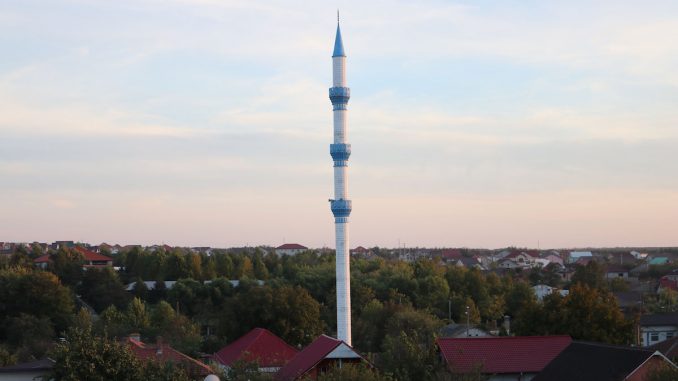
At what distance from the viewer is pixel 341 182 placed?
51594 mm

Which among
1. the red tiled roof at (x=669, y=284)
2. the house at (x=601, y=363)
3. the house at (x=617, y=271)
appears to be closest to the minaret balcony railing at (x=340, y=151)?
the house at (x=601, y=363)

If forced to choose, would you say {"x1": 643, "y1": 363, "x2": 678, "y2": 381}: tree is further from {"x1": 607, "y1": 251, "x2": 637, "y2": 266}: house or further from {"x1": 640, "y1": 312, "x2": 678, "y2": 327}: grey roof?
{"x1": 607, "y1": 251, "x2": 637, "y2": 266}: house

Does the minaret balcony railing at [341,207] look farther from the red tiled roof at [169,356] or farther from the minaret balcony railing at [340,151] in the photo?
the red tiled roof at [169,356]

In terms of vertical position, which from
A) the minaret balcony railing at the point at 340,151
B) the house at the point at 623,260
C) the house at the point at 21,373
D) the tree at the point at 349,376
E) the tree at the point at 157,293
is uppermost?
the minaret balcony railing at the point at 340,151

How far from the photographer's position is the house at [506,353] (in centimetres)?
3297

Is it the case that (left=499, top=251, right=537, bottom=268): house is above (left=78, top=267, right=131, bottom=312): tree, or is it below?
above

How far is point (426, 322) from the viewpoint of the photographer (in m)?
51.0

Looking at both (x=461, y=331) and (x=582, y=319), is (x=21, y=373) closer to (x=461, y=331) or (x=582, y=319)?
(x=461, y=331)

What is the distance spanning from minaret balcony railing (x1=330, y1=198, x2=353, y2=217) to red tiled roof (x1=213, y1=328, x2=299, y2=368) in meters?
9.87

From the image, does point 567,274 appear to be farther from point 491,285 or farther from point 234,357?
point 234,357

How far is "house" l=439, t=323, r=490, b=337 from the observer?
1831 inches

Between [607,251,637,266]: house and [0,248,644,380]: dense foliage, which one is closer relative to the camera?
[0,248,644,380]: dense foliage

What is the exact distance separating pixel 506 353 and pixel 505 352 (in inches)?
2.0

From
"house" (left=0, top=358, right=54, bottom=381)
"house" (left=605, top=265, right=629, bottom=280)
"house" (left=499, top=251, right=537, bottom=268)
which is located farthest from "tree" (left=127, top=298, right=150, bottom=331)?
"house" (left=499, top=251, right=537, bottom=268)
